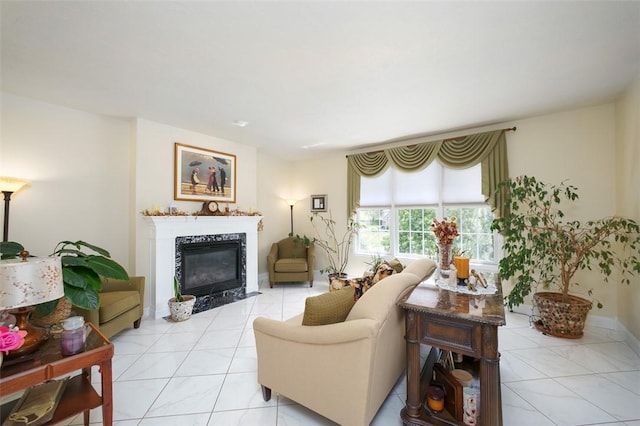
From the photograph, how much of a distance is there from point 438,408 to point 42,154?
4.49m

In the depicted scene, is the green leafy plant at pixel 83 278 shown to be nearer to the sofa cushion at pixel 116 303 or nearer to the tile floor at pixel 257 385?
the tile floor at pixel 257 385

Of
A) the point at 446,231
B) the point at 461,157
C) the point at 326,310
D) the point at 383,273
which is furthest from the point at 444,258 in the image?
the point at 461,157

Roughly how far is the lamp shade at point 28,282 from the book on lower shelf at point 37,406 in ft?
1.96

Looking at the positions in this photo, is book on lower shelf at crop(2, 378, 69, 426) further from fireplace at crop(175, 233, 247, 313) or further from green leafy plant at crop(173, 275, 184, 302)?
fireplace at crop(175, 233, 247, 313)

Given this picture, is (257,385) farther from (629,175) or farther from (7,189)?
(629,175)

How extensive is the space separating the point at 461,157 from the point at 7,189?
533cm

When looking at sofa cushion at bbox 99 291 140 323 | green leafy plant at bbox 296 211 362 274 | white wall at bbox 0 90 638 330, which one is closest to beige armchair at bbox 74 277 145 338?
sofa cushion at bbox 99 291 140 323

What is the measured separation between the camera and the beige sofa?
1415 millimetres

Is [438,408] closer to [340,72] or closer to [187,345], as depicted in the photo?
[187,345]

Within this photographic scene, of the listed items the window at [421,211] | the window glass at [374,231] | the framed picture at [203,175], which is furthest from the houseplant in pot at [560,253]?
the framed picture at [203,175]

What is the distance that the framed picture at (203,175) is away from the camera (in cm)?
381

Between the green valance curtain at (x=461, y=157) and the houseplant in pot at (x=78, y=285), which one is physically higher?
the green valance curtain at (x=461, y=157)

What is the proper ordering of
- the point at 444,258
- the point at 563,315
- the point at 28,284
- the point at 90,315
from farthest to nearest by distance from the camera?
1. the point at 563,315
2. the point at 90,315
3. the point at 444,258
4. the point at 28,284

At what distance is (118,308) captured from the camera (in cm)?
270
